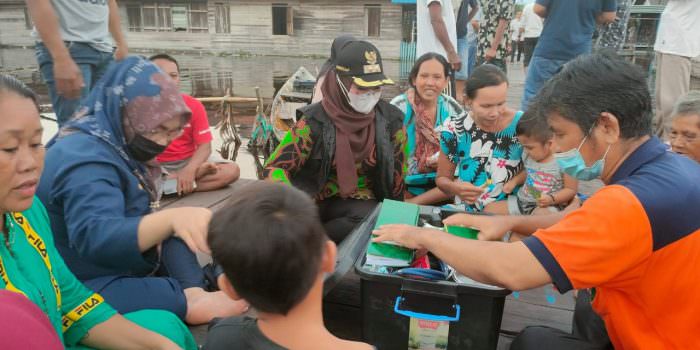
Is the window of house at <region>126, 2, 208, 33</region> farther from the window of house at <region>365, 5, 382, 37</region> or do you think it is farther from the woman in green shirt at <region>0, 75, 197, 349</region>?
the woman in green shirt at <region>0, 75, 197, 349</region>

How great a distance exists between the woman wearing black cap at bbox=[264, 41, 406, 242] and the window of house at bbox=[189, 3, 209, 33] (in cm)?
1946

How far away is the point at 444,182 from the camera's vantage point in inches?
116

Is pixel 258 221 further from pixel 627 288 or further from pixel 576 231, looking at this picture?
pixel 627 288

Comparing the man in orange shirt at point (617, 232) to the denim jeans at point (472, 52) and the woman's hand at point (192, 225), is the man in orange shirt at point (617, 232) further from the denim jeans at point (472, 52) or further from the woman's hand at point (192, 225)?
the denim jeans at point (472, 52)

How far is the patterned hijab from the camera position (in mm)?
1749

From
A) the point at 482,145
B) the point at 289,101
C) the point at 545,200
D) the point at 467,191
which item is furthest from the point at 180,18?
the point at 545,200

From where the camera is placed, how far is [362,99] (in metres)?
2.68

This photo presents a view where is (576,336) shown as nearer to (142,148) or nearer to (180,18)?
(142,148)

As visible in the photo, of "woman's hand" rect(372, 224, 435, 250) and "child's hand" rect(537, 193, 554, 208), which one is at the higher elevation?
"woman's hand" rect(372, 224, 435, 250)

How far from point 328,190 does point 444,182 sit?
70 centimetres

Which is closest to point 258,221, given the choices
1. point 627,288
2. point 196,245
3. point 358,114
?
point 196,245

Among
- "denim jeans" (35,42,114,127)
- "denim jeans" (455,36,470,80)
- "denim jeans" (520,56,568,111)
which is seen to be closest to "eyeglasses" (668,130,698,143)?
"denim jeans" (520,56,568,111)

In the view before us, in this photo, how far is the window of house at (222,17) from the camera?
19656 mm

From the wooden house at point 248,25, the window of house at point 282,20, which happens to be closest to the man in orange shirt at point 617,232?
the wooden house at point 248,25
